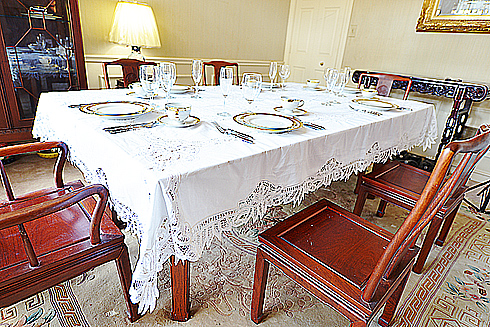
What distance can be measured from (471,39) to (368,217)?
2.22 m

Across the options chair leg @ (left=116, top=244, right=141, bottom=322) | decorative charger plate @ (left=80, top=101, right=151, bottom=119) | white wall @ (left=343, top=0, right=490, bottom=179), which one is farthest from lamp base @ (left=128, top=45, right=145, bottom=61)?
white wall @ (left=343, top=0, right=490, bottom=179)

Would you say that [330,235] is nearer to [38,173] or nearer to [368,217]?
[368,217]

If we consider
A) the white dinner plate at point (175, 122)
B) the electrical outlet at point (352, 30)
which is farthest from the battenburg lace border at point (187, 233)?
the electrical outlet at point (352, 30)

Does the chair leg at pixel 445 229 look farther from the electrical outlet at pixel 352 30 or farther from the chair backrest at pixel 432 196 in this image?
the electrical outlet at pixel 352 30

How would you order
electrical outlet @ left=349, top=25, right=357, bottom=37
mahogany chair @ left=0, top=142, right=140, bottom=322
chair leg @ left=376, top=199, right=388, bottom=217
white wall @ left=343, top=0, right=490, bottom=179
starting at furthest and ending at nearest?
1. electrical outlet @ left=349, top=25, right=357, bottom=37
2. white wall @ left=343, top=0, right=490, bottom=179
3. chair leg @ left=376, top=199, right=388, bottom=217
4. mahogany chair @ left=0, top=142, right=140, bottom=322

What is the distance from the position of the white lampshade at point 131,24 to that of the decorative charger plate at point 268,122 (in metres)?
1.86

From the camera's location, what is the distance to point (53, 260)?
0.82 metres

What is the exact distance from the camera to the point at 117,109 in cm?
124

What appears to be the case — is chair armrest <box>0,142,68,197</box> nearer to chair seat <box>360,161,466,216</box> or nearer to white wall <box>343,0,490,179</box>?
chair seat <box>360,161,466,216</box>

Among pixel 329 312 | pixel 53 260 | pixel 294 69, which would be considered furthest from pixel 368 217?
pixel 294 69

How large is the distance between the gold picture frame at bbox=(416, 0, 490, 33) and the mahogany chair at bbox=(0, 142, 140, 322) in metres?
3.50

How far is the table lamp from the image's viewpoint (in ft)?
8.25

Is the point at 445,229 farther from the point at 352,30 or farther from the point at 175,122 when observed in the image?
the point at 352,30

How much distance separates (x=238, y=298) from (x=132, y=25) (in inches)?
95.6
